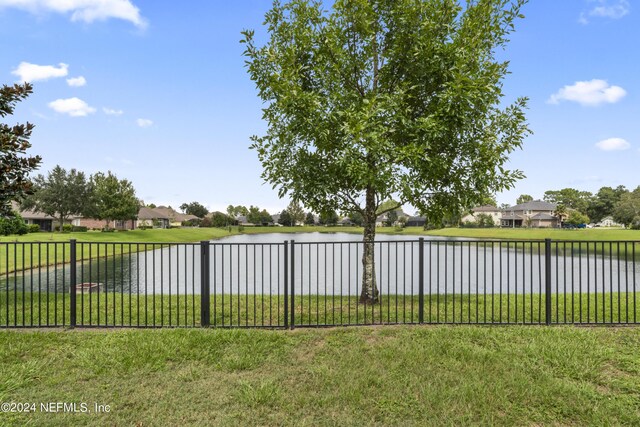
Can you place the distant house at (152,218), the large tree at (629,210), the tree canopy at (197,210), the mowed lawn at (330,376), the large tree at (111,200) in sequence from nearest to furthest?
the mowed lawn at (330,376)
the large tree at (111,200)
the large tree at (629,210)
the distant house at (152,218)
the tree canopy at (197,210)

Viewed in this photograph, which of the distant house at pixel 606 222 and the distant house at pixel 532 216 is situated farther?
the distant house at pixel 606 222

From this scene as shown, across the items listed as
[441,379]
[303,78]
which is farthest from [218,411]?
[303,78]

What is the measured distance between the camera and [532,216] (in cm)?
9281

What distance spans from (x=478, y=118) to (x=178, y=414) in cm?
797

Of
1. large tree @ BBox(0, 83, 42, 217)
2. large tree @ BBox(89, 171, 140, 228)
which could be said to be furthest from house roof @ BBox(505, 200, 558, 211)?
large tree @ BBox(0, 83, 42, 217)

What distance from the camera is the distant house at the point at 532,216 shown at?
88438 mm

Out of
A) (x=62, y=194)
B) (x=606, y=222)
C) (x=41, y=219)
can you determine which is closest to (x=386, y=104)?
(x=62, y=194)

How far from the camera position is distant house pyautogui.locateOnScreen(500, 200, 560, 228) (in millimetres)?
88438

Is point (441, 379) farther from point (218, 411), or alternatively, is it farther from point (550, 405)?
point (218, 411)

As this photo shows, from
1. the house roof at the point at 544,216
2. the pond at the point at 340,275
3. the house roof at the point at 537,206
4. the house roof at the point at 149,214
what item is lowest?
the pond at the point at 340,275

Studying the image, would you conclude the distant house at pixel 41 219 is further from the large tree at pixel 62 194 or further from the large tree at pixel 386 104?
the large tree at pixel 386 104

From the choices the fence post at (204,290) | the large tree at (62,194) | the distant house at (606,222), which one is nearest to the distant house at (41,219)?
the large tree at (62,194)

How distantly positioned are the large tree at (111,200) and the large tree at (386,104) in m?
44.7

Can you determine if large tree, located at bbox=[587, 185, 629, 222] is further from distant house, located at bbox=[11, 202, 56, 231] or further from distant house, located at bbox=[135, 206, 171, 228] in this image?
distant house, located at bbox=[11, 202, 56, 231]
